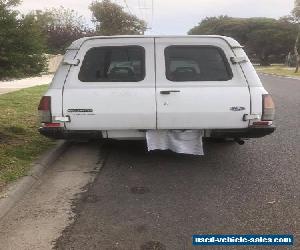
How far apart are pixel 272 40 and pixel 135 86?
7487cm

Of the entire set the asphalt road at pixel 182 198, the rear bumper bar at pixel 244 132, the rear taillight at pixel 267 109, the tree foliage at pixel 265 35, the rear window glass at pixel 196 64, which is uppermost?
the rear window glass at pixel 196 64

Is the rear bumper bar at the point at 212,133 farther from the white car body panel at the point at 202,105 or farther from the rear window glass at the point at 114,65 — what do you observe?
the rear window glass at the point at 114,65

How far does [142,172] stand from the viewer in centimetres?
618

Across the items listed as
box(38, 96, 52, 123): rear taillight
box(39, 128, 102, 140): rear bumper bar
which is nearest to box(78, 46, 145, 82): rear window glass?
box(38, 96, 52, 123): rear taillight

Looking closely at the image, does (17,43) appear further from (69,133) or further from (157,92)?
(157,92)

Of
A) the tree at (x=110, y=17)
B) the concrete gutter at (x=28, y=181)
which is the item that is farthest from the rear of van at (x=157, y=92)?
the tree at (x=110, y=17)

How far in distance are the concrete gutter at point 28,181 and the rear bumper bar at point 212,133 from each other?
536mm

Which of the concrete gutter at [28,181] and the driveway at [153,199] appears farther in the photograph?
the concrete gutter at [28,181]

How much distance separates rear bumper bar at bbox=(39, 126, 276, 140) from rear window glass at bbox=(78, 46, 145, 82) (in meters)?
0.71

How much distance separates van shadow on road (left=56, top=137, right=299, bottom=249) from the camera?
4152 mm

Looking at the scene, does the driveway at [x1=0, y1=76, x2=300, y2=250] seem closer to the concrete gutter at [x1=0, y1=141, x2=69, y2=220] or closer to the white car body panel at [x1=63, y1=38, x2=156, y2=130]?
the concrete gutter at [x1=0, y1=141, x2=69, y2=220]

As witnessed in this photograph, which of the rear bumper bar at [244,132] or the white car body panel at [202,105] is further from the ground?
the white car body panel at [202,105]

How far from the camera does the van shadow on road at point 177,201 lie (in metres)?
4.15

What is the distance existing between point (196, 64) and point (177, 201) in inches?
81.8
